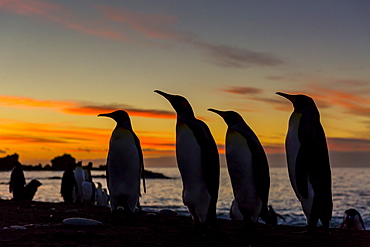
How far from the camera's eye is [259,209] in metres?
6.79

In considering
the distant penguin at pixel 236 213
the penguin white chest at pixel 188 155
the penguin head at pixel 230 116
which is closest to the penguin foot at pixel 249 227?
the penguin white chest at pixel 188 155

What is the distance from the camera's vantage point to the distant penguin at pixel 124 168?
8.30 metres

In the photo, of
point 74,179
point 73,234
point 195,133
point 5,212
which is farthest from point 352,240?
→ point 74,179

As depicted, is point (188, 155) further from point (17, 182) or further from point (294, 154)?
point (17, 182)

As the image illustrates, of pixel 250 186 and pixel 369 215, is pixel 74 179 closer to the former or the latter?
pixel 250 186

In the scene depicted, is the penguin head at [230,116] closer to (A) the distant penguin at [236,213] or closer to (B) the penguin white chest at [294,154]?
(B) the penguin white chest at [294,154]

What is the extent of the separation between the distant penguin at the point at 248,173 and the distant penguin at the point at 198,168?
1.28 ft

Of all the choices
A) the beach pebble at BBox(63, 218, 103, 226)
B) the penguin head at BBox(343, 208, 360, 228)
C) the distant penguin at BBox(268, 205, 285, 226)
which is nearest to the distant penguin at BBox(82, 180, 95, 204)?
the distant penguin at BBox(268, 205, 285, 226)

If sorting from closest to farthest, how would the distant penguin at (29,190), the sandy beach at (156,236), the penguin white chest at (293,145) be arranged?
1. the sandy beach at (156,236)
2. the penguin white chest at (293,145)
3. the distant penguin at (29,190)

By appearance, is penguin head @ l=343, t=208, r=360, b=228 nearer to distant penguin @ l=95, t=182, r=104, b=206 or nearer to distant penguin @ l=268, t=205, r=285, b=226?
distant penguin @ l=268, t=205, r=285, b=226

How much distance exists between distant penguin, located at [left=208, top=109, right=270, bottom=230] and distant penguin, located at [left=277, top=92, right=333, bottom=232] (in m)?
0.45

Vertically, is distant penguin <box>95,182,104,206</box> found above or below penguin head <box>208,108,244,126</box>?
below

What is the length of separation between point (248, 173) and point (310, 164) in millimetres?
906

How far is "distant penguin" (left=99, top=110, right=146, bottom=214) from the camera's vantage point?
327 inches
